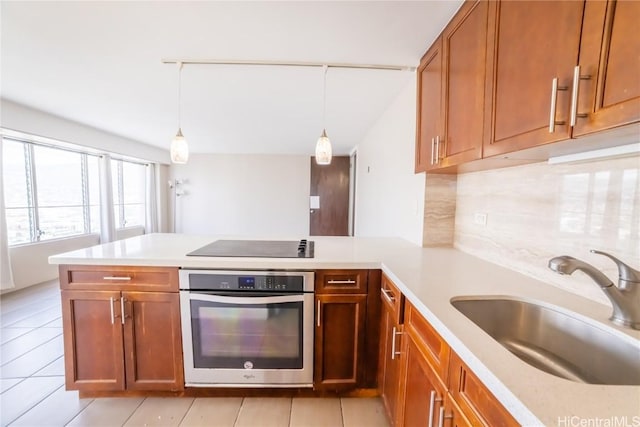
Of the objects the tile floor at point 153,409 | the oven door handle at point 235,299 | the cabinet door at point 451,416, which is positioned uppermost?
the oven door handle at point 235,299

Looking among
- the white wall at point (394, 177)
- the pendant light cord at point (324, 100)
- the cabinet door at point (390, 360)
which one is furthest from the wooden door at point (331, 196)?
the cabinet door at point (390, 360)

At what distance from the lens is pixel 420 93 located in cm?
189

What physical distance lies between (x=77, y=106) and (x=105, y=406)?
3.20 meters

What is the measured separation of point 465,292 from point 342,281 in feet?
2.32

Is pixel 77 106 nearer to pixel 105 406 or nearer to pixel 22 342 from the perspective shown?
pixel 22 342

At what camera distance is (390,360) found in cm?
145

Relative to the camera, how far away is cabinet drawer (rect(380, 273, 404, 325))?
128cm

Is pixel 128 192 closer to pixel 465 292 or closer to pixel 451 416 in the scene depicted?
pixel 465 292

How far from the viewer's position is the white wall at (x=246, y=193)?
6.28m

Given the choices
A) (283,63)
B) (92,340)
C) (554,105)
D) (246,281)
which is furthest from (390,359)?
(283,63)

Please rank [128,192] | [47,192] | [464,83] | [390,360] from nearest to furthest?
[464,83]
[390,360]
[47,192]
[128,192]

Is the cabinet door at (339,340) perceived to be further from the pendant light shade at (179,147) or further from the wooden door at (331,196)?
the wooden door at (331,196)

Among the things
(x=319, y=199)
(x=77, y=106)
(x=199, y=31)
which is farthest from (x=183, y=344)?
(x=319, y=199)

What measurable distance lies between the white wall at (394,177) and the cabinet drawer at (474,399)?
1.28 metres
